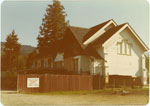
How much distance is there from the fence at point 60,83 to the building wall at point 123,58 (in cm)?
444

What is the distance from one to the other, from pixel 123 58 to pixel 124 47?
1640mm

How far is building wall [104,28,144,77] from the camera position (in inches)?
1205

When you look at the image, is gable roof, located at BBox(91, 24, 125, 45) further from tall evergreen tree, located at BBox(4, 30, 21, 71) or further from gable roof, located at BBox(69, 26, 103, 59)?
tall evergreen tree, located at BBox(4, 30, 21, 71)

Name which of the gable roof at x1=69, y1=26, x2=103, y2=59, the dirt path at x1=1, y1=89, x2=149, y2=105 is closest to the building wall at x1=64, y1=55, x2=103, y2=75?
the gable roof at x1=69, y1=26, x2=103, y2=59

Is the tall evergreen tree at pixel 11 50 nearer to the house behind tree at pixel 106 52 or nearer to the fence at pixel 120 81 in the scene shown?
the house behind tree at pixel 106 52

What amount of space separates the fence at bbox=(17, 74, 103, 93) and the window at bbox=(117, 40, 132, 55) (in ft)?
22.4

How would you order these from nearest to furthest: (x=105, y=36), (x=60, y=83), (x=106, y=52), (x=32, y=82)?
(x=32, y=82), (x=60, y=83), (x=106, y=52), (x=105, y=36)

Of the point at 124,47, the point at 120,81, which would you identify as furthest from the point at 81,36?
the point at 120,81

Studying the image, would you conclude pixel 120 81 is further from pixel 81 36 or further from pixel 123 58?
pixel 81 36

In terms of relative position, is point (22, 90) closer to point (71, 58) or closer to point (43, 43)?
point (71, 58)

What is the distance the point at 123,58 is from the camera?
104 ft

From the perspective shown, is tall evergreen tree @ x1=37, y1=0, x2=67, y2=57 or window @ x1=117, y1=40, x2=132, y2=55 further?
tall evergreen tree @ x1=37, y1=0, x2=67, y2=57

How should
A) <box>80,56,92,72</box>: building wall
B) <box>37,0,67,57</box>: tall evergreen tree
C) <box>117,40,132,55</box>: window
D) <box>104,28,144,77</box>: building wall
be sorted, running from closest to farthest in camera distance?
<box>104,28,144,77</box>: building wall < <box>80,56,92,72</box>: building wall < <box>117,40,132,55</box>: window < <box>37,0,67,57</box>: tall evergreen tree

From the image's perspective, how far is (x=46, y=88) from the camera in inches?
928
